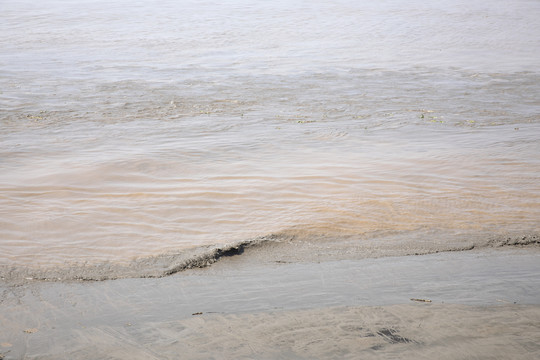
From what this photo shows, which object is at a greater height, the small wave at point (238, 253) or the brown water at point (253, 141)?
the brown water at point (253, 141)

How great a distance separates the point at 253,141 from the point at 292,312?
161 inches

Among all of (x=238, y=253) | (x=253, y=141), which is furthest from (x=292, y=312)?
(x=253, y=141)

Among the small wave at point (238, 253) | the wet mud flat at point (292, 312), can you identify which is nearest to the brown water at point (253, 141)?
the small wave at point (238, 253)

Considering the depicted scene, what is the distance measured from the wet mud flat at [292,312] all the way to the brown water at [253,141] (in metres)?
0.62

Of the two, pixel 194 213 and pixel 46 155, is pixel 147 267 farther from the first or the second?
pixel 46 155

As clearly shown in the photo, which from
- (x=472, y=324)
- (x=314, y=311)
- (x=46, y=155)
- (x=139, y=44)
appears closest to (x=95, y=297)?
(x=314, y=311)

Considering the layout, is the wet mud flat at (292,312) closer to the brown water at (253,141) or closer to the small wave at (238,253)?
the small wave at (238,253)

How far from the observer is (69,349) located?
2904mm

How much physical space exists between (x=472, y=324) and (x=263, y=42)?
13076 mm

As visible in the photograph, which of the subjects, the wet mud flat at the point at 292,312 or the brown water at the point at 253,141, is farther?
the brown water at the point at 253,141

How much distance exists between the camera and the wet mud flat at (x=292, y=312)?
2.88 m

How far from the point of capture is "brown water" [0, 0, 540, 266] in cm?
478

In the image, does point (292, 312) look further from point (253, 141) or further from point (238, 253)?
point (253, 141)

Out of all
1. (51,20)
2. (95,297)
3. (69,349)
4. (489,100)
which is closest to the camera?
(69,349)
